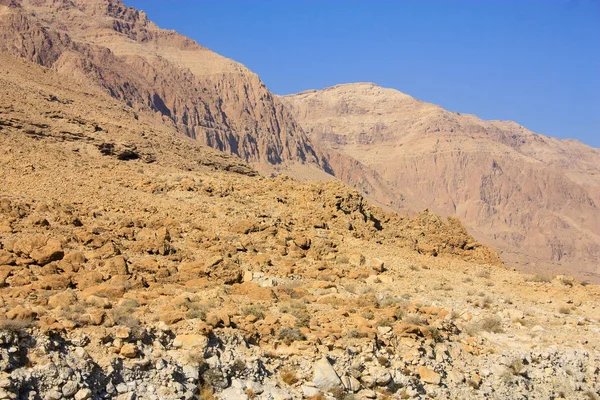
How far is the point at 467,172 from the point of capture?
490ft

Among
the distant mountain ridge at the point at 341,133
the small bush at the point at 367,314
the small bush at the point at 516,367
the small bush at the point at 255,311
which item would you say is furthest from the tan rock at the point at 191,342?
the distant mountain ridge at the point at 341,133

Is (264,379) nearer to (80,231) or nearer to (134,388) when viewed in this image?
(134,388)

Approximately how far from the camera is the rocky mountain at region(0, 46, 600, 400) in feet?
31.8

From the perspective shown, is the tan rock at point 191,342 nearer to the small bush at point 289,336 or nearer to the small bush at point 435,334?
the small bush at point 289,336

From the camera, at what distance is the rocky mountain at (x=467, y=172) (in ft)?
428

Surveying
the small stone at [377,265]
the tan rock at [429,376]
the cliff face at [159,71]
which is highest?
the cliff face at [159,71]

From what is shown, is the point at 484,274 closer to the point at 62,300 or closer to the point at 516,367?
the point at 516,367

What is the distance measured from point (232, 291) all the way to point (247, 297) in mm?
453

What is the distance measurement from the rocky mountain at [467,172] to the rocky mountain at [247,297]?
94.3 meters

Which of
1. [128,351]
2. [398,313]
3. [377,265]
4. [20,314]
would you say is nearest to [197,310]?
[128,351]

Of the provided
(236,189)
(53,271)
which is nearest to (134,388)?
(53,271)

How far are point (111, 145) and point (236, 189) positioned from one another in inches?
249

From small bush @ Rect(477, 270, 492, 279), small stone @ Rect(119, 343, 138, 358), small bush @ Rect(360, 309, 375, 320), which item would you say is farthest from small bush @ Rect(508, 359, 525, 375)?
small stone @ Rect(119, 343, 138, 358)

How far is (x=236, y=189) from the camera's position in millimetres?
23312
